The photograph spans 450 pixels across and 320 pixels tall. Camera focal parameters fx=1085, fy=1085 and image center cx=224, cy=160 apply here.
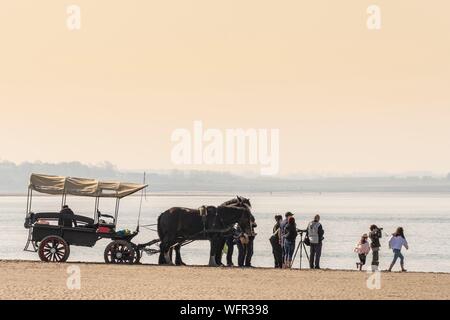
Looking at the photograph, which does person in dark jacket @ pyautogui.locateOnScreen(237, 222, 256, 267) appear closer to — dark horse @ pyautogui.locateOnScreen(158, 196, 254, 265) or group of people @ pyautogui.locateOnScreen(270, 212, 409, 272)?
dark horse @ pyautogui.locateOnScreen(158, 196, 254, 265)

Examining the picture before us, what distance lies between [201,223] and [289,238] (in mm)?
2825

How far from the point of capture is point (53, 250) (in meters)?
32.7

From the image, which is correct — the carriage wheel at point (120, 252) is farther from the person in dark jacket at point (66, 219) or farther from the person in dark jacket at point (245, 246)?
the person in dark jacket at point (245, 246)

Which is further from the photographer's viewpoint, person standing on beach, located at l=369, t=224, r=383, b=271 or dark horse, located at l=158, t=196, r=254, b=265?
person standing on beach, located at l=369, t=224, r=383, b=271

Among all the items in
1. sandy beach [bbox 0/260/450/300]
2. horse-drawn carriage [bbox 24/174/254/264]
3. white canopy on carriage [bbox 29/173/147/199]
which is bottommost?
sandy beach [bbox 0/260/450/300]

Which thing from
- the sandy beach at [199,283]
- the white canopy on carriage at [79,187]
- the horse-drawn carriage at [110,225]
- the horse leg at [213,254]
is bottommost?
the sandy beach at [199,283]

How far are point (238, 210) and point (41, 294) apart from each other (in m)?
9.42

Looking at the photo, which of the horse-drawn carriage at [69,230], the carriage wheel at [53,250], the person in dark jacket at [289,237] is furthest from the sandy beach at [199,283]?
the person in dark jacket at [289,237]

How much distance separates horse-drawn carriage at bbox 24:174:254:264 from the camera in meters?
32.4

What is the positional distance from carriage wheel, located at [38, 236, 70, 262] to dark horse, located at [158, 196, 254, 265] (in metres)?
2.96

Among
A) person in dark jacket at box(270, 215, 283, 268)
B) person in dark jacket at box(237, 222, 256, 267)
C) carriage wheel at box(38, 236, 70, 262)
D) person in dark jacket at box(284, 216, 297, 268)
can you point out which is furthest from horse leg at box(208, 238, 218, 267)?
carriage wheel at box(38, 236, 70, 262)

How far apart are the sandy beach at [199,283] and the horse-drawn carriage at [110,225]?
31.8 inches

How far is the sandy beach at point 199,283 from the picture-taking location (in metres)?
25.0
